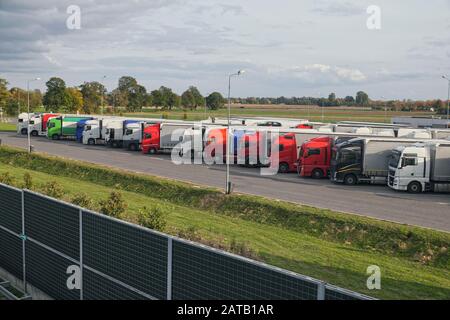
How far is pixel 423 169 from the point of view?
3005cm

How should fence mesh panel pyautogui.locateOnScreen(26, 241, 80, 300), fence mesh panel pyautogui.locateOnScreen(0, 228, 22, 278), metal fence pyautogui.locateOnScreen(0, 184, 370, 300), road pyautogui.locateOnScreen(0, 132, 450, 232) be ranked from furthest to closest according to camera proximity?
road pyautogui.locateOnScreen(0, 132, 450, 232), fence mesh panel pyautogui.locateOnScreen(0, 228, 22, 278), fence mesh panel pyautogui.locateOnScreen(26, 241, 80, 300), metal fence pyautogui.locateOnScreen(0, 184, 370, 300)

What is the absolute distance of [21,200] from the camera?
12.1 meters

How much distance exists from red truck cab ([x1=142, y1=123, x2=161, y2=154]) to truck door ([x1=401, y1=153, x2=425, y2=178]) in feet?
79.3

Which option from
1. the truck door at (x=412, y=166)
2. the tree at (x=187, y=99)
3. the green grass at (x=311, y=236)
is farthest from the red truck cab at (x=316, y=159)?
the tree at (x=187, y=99)

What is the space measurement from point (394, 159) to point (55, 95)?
294 ft

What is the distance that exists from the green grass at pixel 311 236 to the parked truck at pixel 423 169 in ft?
28.8

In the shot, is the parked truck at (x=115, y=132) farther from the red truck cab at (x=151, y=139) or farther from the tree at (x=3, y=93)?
the tree at (x=3, y=93)

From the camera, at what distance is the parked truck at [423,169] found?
1174 inches

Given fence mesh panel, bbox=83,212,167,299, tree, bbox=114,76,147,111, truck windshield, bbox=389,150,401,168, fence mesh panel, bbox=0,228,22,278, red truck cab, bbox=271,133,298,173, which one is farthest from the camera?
tree, bbox=114,76,147,111

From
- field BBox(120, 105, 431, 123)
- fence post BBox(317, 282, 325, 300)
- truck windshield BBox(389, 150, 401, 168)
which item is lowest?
truck windshield BBox(389, 150, 401, 168)

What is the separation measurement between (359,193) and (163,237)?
74.6 feet

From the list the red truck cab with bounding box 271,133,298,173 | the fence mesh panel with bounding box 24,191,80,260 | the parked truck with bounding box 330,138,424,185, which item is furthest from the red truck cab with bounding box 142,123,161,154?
the fence mesh panel with bounding box 24,191,80,260

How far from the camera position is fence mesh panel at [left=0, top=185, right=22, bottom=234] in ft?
40.3

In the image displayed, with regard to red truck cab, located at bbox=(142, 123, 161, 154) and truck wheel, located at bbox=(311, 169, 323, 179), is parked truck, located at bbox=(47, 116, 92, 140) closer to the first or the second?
red truck cab, located at bbox=(142, 123, 161, 154)
